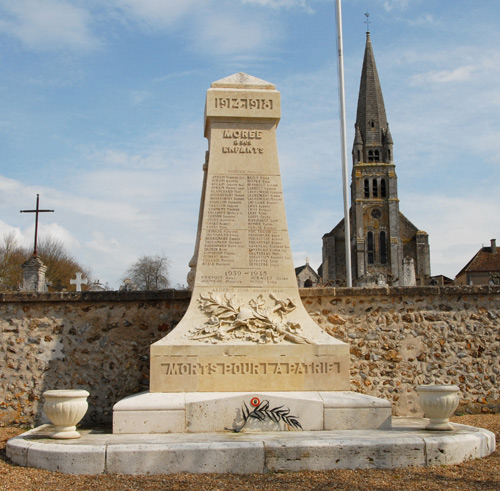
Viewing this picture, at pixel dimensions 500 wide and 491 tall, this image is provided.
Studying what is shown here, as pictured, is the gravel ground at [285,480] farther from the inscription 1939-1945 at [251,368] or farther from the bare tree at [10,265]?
the bare tree at [10,265]

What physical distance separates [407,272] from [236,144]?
8.11 m

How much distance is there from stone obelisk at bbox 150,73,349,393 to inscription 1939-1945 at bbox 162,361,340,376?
0.01 metres

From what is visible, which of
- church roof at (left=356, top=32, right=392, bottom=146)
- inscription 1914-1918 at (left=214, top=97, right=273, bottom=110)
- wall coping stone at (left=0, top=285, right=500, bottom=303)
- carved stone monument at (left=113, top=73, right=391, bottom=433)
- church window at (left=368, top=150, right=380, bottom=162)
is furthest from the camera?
church window at (left=368, top=150, right=380, bottom=162)

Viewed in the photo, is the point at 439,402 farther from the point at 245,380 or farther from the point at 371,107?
the point at 371,107

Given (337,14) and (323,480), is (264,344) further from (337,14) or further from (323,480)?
(337,14)

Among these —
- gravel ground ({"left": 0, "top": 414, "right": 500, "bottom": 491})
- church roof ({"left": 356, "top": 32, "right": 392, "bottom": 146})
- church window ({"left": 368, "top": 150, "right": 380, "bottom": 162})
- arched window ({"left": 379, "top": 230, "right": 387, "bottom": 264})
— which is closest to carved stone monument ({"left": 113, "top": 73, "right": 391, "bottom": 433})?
gravel ground ({"left": 0, "top": 414, "right": 500, "bottom": 491})

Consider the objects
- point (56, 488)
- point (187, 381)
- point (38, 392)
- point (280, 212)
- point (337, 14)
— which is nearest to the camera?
point (56, 488)

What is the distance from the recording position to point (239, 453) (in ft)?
21.0

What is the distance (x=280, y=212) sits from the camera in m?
8.96

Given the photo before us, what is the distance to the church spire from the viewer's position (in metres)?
73.0

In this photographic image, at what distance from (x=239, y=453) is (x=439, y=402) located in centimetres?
251

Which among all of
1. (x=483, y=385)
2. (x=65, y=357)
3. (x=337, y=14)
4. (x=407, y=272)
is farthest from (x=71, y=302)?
(x=337, y=14)

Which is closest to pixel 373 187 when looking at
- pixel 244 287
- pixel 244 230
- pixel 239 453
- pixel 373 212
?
pixel 373 212

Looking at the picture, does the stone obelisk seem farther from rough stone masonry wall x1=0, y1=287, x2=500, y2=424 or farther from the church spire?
the church spire
